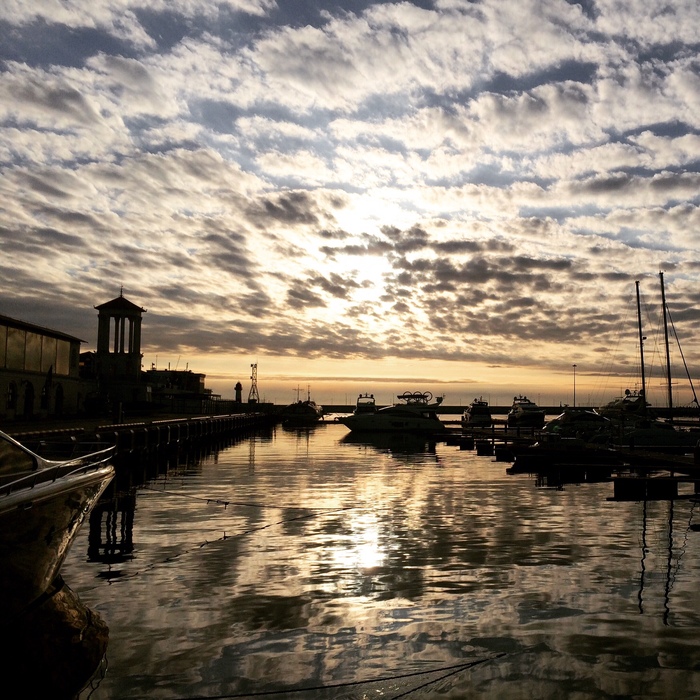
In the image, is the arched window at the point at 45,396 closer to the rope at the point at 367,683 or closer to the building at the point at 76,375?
the building at the point at 76,375

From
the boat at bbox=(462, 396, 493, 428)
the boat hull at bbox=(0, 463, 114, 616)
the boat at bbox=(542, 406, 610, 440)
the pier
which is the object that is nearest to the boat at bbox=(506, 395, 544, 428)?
the boat at bbox=(462, 396, 493, 428)

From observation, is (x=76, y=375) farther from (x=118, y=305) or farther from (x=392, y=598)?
(x=392, y=598)

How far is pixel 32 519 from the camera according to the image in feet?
29.9

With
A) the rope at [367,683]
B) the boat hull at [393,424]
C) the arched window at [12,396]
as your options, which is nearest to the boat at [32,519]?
the rope at [367,683]

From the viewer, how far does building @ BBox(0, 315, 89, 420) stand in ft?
159

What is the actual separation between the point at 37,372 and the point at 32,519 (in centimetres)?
4860

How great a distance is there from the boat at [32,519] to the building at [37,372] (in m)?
39.9

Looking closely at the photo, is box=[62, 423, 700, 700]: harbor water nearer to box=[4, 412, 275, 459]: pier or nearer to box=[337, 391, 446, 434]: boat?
box=[4, 412, 275, 459]: pier

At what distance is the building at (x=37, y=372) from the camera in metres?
48.3

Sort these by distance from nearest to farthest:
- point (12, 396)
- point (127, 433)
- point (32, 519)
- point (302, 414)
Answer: point (32, 519), point (127, 433), point (12, 396), point (302, 414)

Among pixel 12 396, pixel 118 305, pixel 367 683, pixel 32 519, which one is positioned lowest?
pixel 367 683

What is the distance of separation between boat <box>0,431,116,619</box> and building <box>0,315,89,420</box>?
39.9 m

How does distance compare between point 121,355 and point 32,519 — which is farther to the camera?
point 121,355

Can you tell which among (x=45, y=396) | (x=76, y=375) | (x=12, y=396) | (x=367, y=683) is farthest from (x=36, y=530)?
(x=76, y=375)
